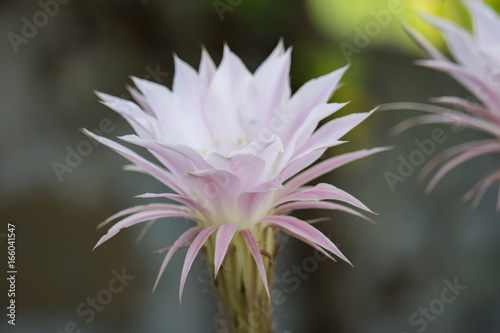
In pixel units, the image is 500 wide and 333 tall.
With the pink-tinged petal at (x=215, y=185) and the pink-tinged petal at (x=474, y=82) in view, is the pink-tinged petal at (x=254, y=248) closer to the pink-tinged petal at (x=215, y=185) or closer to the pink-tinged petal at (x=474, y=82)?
the pink-tinged petal at (x=215, y=185)

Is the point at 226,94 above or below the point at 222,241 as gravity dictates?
above

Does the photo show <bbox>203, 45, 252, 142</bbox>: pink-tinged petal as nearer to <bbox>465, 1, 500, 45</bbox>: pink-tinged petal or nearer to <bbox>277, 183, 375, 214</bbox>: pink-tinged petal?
<bbox>277, 183, 375, 214</bbox>: pink-tinged petal

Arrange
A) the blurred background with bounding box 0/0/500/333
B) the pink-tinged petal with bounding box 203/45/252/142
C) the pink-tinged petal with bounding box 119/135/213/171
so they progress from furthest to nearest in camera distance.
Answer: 1. the blurred background with bounding box 0/0/500/333
2. the pink-tinged petal with bounding box 203/45/252/142
3. the pink-tinged petal with bounding box 119/135/213/171

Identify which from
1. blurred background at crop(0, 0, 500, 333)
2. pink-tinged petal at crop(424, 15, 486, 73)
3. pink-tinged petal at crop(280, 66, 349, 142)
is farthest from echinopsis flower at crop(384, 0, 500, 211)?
blurred background at crop(0, 0, 500, 333)

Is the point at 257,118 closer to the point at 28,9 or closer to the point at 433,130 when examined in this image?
the point at 28,9

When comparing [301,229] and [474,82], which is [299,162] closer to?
[301,229]

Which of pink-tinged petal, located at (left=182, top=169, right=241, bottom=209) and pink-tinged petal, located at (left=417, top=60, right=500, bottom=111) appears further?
pink-tinged petal, located at (left=417, top=60, right=500, bottom=111)

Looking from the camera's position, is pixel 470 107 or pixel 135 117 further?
pixel 470 107

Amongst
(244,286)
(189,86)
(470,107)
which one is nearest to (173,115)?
(189,86)
